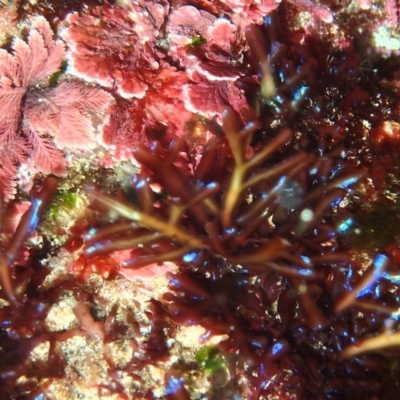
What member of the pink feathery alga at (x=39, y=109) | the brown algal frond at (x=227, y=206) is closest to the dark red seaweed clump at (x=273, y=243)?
the brown algal frond at (x=227, y=206)

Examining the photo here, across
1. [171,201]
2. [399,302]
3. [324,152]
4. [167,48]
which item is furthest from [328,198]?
[167,48]

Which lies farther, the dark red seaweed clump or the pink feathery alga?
the pink feathery alga

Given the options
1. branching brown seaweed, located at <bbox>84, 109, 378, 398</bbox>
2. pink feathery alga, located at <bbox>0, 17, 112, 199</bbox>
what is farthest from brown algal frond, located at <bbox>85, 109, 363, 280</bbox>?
pink feathery alga, located at <bbox>0, 17, 112, 199</bbox>

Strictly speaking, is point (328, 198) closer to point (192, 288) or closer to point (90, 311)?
point (192, 288)

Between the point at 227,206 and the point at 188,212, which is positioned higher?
the point at 227,206

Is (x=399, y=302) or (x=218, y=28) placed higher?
(x=218, y=28)

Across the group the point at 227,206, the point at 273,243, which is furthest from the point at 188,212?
the point at 273,243

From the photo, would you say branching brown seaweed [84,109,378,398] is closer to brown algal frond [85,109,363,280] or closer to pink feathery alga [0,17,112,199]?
brown algal frond [85,109,363,280]

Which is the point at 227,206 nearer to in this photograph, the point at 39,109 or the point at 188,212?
the point at 188,212
